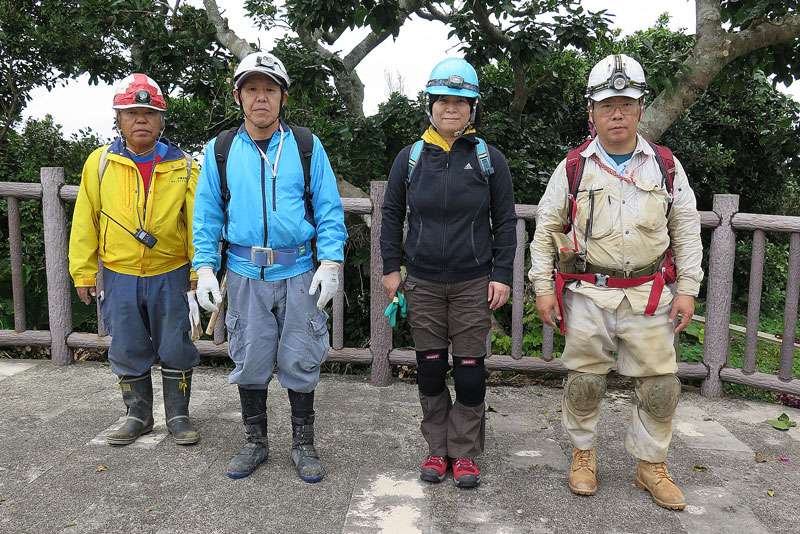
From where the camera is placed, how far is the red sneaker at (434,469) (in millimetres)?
3187

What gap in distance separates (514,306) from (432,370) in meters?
1.67

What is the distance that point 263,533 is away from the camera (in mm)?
2713

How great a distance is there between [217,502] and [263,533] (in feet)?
1.22

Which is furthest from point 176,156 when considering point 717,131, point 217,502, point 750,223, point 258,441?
point 717,131

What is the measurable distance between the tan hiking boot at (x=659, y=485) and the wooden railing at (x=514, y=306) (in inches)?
61.7

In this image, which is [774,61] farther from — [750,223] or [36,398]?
[36,398]

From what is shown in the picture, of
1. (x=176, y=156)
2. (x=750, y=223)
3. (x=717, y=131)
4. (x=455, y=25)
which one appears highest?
(x=455, y=25)

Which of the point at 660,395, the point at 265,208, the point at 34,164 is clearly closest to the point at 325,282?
the point at 265,208

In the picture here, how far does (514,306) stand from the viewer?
472 cm

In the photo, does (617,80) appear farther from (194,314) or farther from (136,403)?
(136,403)

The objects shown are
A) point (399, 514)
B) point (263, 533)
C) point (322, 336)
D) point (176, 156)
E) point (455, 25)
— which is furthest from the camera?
point (455, 25)

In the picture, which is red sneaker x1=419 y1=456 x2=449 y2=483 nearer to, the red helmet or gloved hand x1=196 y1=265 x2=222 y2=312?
gloved hand x1=196 y1=265 x2=222 y2=312

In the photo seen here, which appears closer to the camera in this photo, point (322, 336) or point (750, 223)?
point (322, 336)

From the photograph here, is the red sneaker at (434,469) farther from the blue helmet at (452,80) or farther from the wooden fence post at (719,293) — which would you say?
the wooden fence post at (719,293)
